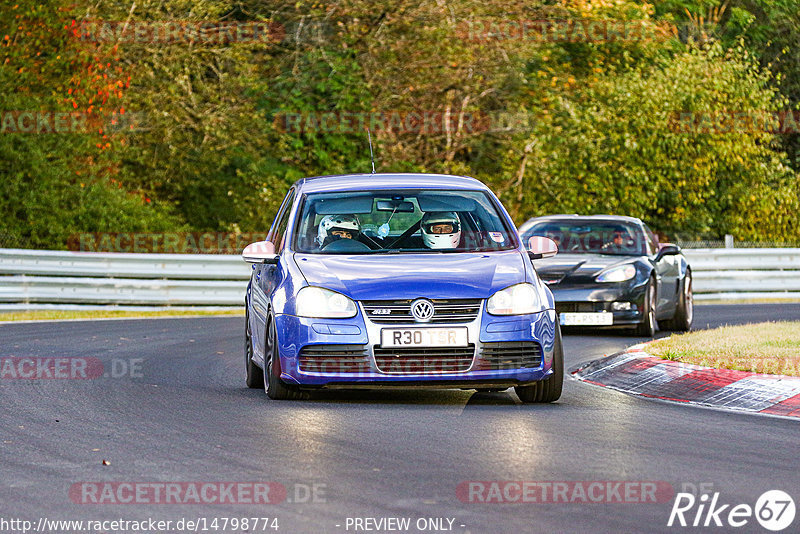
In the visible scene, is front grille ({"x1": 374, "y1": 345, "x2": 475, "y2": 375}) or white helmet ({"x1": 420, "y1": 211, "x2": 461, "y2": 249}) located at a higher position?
white helmet ({"x1": 420, "y1": 211, "x2": 461, "y2": 249})

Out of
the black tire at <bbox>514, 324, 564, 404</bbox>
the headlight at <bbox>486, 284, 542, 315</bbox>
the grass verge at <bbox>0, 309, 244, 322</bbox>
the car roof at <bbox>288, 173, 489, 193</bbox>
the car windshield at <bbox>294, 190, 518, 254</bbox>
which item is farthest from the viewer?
the grass verge at <bbox>0, 309, 244, 322</bbox>

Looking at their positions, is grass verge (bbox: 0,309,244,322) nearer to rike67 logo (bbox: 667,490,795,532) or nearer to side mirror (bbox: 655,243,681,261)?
side mirror (bbox: 655,243,681,261)

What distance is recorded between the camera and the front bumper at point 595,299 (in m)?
17.3

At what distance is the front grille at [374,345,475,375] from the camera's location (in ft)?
32.2

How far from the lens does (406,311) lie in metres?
9.83

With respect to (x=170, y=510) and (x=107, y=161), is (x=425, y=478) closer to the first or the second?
(x=170, y=510)

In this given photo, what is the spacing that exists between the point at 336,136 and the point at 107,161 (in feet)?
22.5

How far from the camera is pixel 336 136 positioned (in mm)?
34031

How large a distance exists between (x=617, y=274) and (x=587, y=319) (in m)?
0.64

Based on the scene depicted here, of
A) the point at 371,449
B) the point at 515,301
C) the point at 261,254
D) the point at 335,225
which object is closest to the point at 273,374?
the point at 261,254

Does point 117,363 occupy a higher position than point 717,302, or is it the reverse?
point 117,363

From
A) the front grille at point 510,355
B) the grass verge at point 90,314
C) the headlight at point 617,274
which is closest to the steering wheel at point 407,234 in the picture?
the front grille at point 510,355

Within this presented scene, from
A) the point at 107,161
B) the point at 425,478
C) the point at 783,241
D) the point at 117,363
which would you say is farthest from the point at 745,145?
the point at 425,478

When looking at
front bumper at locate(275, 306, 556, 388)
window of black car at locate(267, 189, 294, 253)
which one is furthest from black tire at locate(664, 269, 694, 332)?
front bumper at locate(275, 306, 556, 388)
